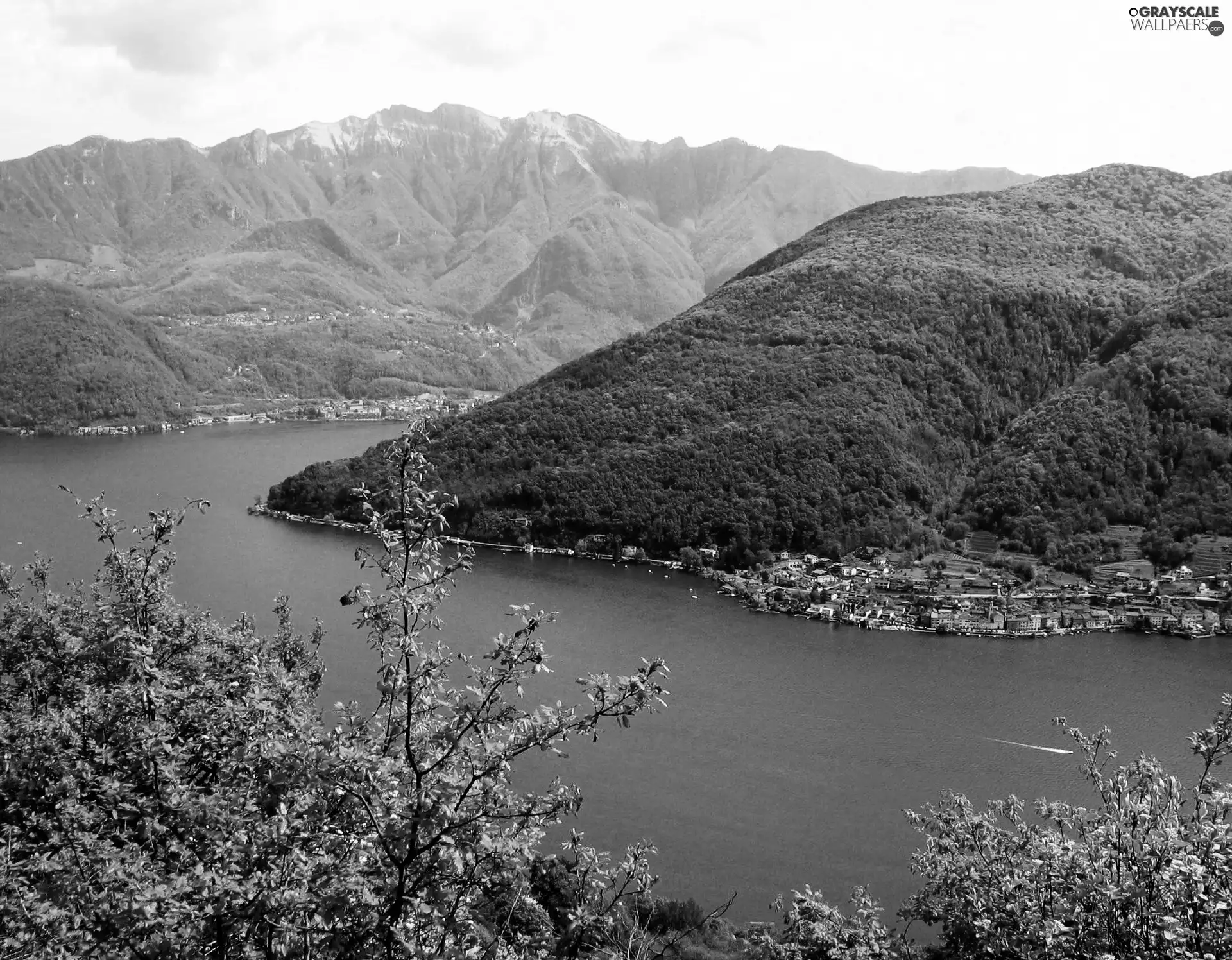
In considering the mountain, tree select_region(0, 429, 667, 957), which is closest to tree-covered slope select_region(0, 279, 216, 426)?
the mountain

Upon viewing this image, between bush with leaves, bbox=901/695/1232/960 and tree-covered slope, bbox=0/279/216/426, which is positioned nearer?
bush with leaves, bbox=901/695/1232/960

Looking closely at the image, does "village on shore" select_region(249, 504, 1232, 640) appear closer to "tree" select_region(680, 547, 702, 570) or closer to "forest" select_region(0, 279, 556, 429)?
"tree" select_region(680, 547, 702, 570)

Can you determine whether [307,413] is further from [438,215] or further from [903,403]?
[438,215]

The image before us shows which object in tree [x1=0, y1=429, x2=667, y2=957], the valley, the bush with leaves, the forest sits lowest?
the bush with leaves

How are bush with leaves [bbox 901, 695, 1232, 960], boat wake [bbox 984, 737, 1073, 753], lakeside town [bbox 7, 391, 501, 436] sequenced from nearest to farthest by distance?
bush with leaves [bbox 901, 695, 1232, 960] → boat wake [bbox 984, 737, 1073, 753] → lakeside town [bbox 7, 391, 501, 436]

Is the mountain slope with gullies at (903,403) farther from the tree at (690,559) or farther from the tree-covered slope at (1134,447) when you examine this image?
the tree at (690,559)

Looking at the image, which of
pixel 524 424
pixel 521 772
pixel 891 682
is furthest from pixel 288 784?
pixel 524 424
